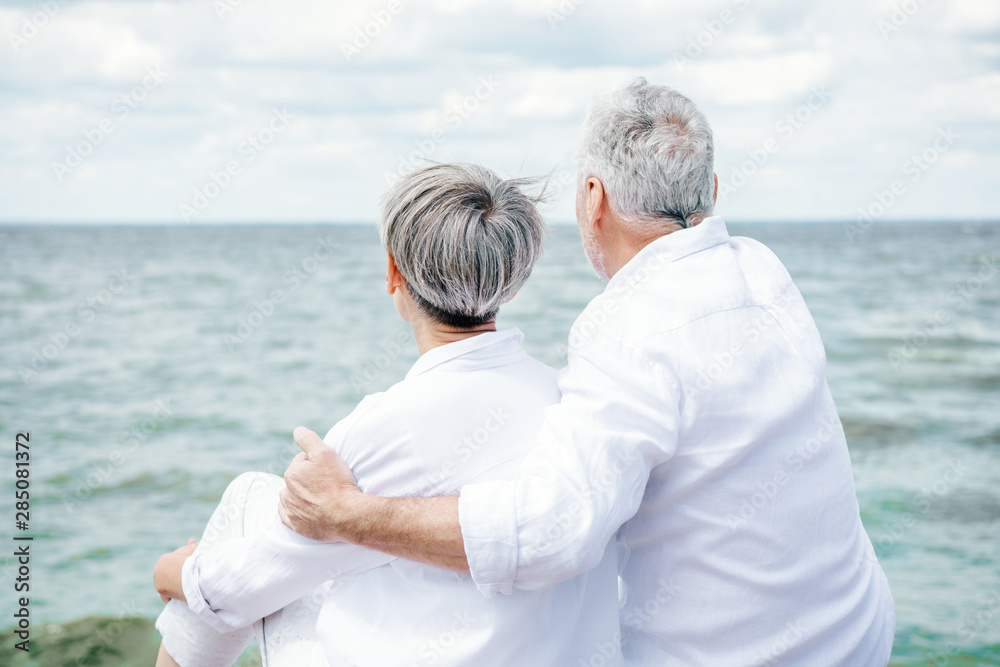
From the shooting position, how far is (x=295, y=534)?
178 cm

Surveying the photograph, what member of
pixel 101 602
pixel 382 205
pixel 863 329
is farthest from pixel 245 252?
pixel 382 205

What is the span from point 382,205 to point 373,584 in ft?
2.78

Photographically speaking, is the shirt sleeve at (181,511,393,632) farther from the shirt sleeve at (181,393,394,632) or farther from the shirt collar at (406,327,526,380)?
the shirt collar at (406,327,526,380)

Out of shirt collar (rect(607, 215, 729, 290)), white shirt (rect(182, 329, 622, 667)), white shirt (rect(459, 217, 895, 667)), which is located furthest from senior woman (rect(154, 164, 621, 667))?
shirt collar (rect(607, 215, 729, 290))

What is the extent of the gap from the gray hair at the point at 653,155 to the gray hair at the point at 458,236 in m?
0.21

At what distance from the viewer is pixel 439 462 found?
171 cm

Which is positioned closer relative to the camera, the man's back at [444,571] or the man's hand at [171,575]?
the man's back at [444,571]

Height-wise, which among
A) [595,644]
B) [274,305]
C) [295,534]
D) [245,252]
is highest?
[295,534]

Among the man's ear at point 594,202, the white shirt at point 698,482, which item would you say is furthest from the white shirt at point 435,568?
the man's ear at point 594,202

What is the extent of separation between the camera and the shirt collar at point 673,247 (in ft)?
5.97

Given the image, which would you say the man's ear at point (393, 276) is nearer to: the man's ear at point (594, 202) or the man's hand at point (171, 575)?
the man's ear at point (594, 202)

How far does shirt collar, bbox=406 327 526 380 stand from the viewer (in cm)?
181

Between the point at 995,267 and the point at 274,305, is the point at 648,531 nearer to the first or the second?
the point at 274,305

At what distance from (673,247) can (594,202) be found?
0.22 metres
